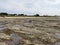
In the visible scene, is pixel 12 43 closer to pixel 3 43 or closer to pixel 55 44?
pixel 3 43

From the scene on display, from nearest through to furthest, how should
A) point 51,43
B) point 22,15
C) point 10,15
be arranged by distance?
1. point 51,43
2. point 10,15
3. point 22,15

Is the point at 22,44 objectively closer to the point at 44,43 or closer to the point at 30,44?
the point at 30,44

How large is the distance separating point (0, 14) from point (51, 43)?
386 feet

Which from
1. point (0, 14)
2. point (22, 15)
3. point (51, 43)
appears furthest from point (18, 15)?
point (51, 43)

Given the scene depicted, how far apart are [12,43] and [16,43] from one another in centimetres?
38

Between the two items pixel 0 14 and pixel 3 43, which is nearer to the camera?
pixel 3 43

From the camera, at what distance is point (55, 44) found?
19.9m

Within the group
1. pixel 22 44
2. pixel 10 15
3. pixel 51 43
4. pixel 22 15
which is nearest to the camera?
pixel 22 44

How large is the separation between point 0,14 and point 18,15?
26.8 metres

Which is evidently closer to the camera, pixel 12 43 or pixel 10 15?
pixel 12 43

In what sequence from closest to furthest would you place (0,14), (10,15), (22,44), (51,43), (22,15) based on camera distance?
(22,44)
(51,43)
(0,14)
(10,15)
(22,15)

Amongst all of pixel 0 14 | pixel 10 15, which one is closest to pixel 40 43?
pixel 0 14

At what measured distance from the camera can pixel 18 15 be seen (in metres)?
160

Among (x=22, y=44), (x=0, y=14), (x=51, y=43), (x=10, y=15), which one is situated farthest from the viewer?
(x=10, y=15)
